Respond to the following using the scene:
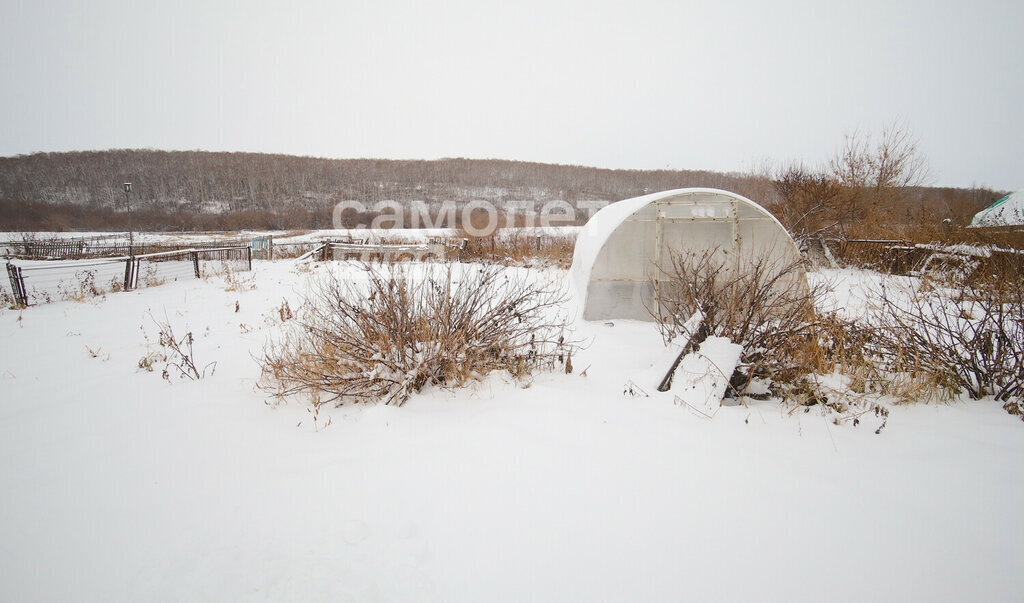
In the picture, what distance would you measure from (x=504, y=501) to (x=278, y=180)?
311 ft

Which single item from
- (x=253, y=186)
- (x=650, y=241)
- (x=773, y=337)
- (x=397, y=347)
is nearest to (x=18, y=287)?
(x=397, y=347)

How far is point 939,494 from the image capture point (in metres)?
2.46

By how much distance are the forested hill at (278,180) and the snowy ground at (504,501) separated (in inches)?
2950

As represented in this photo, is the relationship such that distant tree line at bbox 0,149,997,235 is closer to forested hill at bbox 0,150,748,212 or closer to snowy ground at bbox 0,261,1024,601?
forested hill at bbox 0,150,748,212

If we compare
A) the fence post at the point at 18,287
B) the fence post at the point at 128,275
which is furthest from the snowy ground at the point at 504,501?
the fence post at the point at 128,275

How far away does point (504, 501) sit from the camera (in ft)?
8.11

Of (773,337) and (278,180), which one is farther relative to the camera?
(278,180)

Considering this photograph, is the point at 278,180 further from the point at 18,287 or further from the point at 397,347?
the point at 397,347

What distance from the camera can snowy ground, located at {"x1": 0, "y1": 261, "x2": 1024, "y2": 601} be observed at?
1967 millimetres

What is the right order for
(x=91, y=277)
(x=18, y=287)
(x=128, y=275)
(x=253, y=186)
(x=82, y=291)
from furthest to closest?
(x=253, y=186) → (x=128, y=275) → (x=91, y=277) → (x=82, y=291) → (x=18, y=287)

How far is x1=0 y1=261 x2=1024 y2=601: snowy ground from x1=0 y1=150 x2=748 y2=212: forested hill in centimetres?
7492

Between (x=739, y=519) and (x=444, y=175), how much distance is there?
95604mm

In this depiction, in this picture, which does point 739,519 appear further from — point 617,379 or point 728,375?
point 617,379

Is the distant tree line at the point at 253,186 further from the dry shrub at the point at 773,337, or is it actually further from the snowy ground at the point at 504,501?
the dry shrub at the point at 773,337
